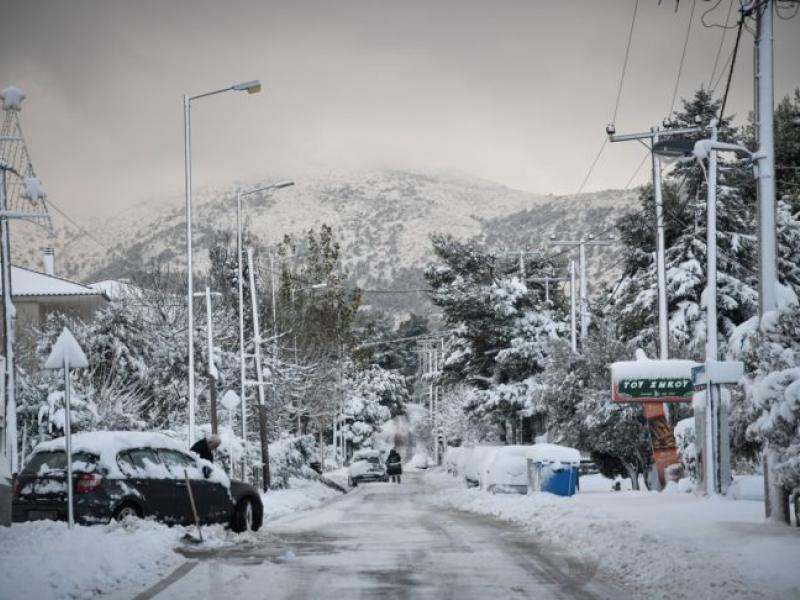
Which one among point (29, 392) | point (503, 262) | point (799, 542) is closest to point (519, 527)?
point (799, 542)

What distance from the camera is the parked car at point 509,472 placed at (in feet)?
108

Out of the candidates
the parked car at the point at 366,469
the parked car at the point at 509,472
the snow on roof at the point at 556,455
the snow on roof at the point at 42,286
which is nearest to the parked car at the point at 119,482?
the snow on roof at the point at 556,455

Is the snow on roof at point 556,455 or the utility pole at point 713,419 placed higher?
the utility pole at point 713,419

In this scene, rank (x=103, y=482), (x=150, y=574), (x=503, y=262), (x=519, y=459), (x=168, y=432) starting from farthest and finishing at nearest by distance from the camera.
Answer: (x=503, y=262) < (x=168, y=432) < (x=519, y=459) < (x=103, y=482) < (x=150, y=574)

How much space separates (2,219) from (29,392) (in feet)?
43.4

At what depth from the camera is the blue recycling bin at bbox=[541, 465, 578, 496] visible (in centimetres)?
2980

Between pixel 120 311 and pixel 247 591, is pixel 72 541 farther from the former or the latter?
pixel 120 311

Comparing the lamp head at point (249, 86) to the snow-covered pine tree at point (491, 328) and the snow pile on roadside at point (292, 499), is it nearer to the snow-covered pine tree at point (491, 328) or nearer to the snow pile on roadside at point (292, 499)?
the snow pile on roadside at point (292, 499)

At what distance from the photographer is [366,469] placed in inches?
2633

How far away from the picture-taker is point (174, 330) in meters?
49.6

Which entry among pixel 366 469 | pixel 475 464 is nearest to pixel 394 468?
pixel 366 469

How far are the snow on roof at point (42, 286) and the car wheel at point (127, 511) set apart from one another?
5526 centimetres

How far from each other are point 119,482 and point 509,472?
17389 millimetres

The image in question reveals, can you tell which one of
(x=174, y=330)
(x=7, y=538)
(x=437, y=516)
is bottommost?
(x=437, y=516)
